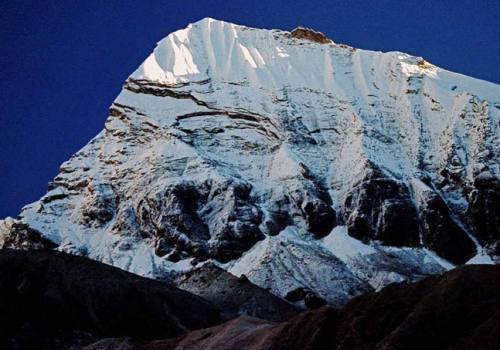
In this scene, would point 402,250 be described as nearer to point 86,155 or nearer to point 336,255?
point 336,255

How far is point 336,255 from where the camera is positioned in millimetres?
144875

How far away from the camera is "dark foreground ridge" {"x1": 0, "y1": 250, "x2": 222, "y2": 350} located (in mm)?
80000

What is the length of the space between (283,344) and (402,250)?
369 ft

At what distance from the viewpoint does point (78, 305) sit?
86.6 m

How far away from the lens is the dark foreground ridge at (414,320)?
1304 inches

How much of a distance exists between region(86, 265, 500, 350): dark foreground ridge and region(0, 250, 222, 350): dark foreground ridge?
1524 inches

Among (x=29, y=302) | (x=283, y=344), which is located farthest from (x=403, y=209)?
(x=283, y=344)

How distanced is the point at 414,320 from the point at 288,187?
13108 cm

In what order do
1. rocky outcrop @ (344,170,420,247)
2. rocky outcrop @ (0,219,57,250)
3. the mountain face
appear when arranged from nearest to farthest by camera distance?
the mountain face, rocky outcrop @ (344,170,420,247), rocky outcrop @ (0,219,57,250)

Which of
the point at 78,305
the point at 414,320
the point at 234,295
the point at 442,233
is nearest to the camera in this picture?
the point at 414,320

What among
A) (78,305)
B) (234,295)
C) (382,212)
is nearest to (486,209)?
(382,212)

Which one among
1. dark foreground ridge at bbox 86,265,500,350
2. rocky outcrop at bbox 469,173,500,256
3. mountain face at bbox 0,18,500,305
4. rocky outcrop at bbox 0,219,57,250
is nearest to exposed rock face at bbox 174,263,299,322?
mountain face at bbox 0,18,500,305

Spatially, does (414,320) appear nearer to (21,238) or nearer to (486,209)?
(486,209)

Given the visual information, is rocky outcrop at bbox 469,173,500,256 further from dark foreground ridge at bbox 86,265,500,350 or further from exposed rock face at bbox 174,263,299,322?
dark foreground ridge at bbox 86,265,500,350
